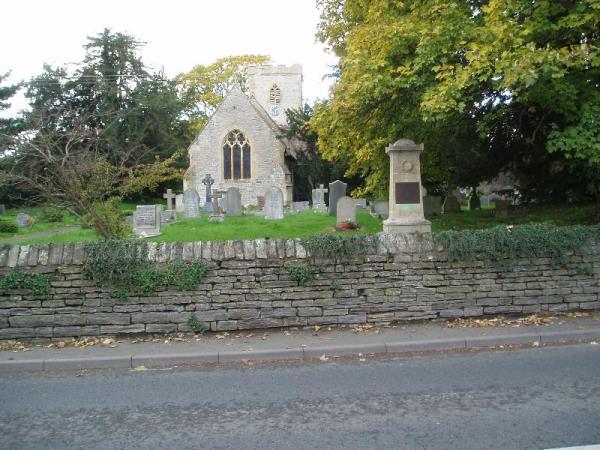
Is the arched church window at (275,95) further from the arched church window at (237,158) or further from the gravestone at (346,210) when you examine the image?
the gravestone at (346,210)

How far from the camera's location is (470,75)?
9.06 m

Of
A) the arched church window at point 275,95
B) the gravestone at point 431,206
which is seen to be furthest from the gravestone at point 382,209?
the arched church window at point 275,95

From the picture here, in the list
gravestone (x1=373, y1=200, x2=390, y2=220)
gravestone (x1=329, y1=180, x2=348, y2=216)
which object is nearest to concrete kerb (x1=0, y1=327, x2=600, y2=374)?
gravestone (x1=373, y1=200, x2=390, y2=220)

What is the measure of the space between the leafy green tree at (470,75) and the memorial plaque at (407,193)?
148cm

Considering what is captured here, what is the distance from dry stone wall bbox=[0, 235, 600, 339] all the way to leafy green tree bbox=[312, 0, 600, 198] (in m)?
3.00

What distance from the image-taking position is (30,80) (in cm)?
3788

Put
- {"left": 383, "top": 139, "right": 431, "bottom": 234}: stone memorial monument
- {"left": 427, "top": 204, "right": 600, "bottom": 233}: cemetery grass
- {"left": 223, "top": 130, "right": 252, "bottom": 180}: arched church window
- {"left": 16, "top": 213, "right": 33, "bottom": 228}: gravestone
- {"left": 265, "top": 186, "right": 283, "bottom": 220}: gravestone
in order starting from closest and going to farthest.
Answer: {"left": 383, "top": 139, "right": 431, "bottom": 234}: stone memorial monument, {"left": 427, "top": 204, "right": 600, "bottom": 233}: cemetery grass, {"left": 265, "top": 186, "right": 283, "bottom": 220}: gravestone, {"left": 16, "top": 213, "right": 33, "bottom": 228}: gravestone, {"left": 223, "top": 130, "right": 252, "bottom": 180}: arched church window

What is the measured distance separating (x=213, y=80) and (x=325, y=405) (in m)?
57.3

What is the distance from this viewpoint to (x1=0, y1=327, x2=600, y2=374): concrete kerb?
6.13 meters

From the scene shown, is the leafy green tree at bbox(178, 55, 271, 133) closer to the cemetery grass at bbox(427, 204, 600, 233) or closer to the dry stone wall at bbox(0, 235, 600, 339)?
the cemetery grass at bbox(427, 204, 600, 233)

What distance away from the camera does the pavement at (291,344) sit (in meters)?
6.17

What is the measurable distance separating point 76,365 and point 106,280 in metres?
1.26

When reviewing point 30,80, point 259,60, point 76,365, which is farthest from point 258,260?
point 259,60

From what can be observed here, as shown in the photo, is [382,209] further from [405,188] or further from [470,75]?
[470,75]
